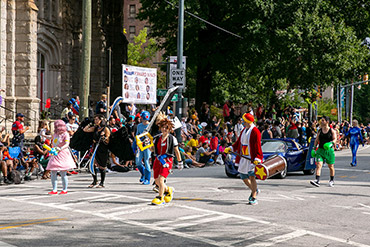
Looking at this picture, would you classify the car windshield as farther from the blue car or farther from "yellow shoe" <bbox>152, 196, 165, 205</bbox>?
"yellow shoe" <bbox>152, 196, 165, 205</bbox>

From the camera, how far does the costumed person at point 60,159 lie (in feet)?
46.0

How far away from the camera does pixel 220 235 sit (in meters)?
9.23

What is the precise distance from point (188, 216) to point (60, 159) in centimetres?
433

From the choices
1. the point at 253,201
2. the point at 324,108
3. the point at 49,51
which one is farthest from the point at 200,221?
the point at 324,108

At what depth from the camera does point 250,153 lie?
12703 millimetres

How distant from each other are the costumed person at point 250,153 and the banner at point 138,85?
11115 millimetres

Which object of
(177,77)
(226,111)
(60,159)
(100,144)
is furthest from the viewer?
(226,111)

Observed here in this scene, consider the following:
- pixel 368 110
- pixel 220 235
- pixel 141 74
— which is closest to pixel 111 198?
pixel 220 235

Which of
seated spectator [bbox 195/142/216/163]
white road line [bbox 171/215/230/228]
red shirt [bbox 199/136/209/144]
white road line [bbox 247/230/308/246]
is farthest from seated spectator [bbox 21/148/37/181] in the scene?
white road line [bbox 247/230/308/246]

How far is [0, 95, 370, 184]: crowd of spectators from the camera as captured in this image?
1766 cm

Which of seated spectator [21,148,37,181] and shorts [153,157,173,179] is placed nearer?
shorts [153,157,173,179]

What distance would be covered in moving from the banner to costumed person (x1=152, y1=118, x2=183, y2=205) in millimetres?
10898

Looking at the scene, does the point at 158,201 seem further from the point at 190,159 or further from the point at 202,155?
the point at 202,155

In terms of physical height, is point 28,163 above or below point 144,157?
below
